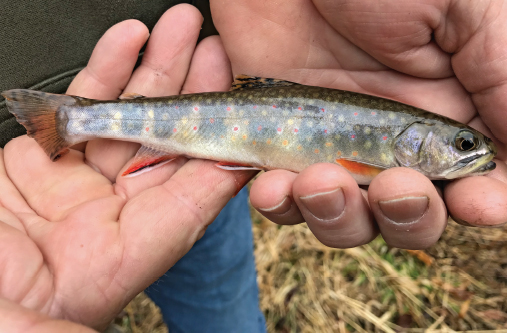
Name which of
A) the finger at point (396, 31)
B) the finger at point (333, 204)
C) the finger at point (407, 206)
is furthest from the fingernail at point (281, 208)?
the finger at point (396, 31)

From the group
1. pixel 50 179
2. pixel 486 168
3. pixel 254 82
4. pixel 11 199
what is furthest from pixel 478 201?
pixel 11 199

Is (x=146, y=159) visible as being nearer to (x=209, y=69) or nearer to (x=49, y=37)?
(x=209, y=69)

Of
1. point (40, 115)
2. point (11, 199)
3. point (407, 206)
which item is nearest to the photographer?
point (407, 206)

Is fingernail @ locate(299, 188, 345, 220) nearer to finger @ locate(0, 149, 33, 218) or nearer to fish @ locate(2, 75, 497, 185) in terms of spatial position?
fish @ locate(2, 75, 497, 185)

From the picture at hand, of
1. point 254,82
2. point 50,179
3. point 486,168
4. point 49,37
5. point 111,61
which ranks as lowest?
point 486,168

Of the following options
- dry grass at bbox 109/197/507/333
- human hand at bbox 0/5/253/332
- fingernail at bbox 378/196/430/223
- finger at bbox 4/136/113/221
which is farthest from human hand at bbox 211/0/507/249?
dry grass at bbox 109/197/507/333

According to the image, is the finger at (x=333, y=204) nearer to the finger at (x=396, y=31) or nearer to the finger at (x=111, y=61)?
the finger at (x=396, y=31)
